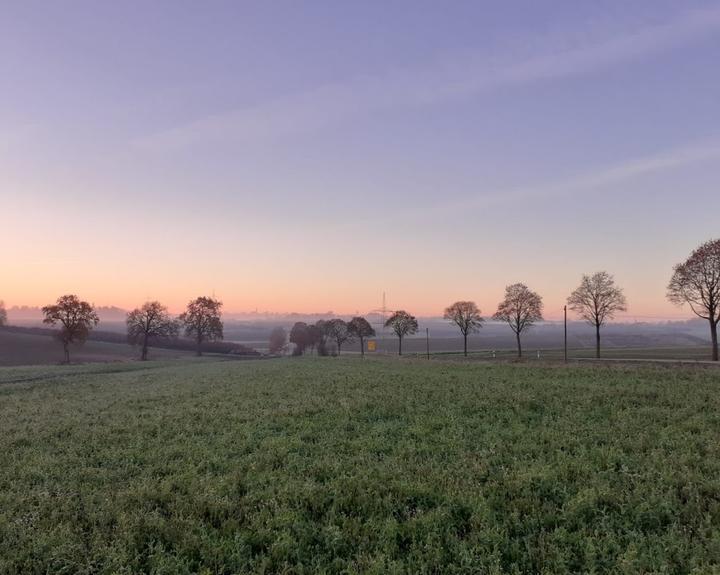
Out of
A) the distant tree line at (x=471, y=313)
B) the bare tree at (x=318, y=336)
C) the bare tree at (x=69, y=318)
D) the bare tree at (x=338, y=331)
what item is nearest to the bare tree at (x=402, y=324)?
the distant tree line at (x=471, y=313)

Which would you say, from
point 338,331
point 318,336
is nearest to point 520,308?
point 338,331

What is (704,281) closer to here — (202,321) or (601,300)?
(601,300)

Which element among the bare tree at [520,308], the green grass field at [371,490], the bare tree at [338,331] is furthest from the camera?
the bare tree at [338,331]

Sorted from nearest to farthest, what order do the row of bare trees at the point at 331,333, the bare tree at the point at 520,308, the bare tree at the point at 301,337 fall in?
the bare tree at the point at 520,308 → the row of bare trees at the point at 331,333 → the bare tree at the point at 301,337

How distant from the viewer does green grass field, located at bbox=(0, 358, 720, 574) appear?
7.55 meters

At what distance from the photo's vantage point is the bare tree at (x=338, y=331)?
142 m

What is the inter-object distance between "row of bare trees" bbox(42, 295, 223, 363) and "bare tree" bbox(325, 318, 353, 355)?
35.8 meters

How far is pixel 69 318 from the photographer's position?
9638 cm

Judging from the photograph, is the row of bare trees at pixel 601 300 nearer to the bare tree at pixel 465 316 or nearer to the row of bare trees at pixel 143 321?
the bare tree at pixel 465 316

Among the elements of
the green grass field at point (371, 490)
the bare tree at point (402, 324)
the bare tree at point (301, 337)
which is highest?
the bare tree at point (402, 324)

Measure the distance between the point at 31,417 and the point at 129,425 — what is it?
721 cm

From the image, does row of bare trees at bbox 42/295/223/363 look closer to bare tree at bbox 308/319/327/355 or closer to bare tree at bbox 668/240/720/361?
bare tree at bbox 308/319/327/355

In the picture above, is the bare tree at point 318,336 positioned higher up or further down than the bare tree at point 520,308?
further down

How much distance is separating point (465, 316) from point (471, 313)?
5.34 ft
